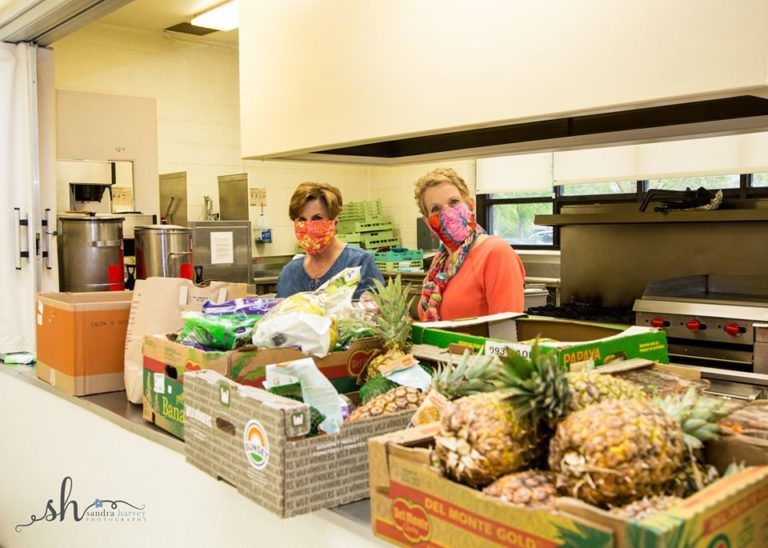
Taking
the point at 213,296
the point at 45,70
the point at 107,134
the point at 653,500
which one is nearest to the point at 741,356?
the point at 213,296

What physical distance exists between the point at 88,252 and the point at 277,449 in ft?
12.8

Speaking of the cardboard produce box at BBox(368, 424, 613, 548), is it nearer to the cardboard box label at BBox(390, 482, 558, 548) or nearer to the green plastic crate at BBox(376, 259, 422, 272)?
the cardboard box label at BBox(390, 482, 558, 548)

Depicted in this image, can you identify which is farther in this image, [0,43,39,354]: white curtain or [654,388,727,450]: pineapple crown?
[0,43,39,354]: white curtain

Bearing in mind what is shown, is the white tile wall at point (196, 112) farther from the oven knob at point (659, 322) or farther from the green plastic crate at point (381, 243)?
the oven knob at point (659, 322)

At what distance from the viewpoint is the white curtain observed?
3822 mm

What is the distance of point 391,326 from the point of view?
1820 millimetres

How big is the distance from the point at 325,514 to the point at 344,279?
0.80m

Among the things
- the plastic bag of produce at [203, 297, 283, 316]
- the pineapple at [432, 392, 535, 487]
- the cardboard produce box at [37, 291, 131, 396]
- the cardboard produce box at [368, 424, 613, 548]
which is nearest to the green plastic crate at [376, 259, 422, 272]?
the cardboard produce box at [37, 291, 131, 396]

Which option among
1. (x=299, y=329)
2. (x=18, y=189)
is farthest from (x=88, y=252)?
(x=299, y=329)

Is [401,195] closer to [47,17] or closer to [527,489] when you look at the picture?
[47,17]

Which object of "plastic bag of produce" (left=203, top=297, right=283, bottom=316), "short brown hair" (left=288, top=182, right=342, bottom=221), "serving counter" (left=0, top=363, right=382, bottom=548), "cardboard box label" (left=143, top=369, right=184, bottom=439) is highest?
"short brown hair" (left=288, top=182, right=342, bottom=221)

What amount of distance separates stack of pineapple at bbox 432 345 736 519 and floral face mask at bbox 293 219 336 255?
7.25 ft

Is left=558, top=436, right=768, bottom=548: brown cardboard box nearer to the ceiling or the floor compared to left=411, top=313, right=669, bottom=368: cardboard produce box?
nearer to the floor

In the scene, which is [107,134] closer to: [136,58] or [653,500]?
[136,58]
